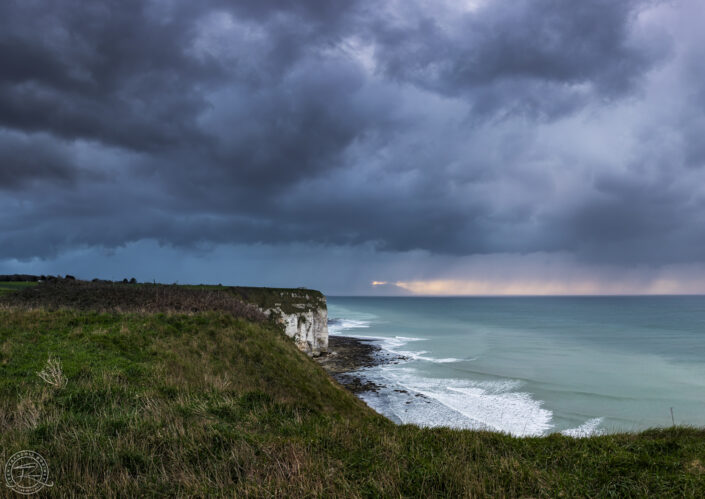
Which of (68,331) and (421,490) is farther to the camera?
(68,331)

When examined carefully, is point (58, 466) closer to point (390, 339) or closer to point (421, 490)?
point (421, 490)

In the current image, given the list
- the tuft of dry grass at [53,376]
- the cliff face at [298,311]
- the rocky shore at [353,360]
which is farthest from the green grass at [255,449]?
the cliff face at [298,311]

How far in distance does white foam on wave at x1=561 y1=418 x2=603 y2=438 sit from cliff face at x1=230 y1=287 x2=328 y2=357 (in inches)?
1137

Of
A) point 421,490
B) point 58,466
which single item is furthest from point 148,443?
point 421,490

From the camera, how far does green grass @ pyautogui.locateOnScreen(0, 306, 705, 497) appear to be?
513 centimetres

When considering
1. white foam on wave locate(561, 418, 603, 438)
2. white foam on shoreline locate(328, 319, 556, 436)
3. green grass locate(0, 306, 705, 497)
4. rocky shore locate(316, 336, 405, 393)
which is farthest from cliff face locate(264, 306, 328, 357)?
green grass locate(0, 306, 705, 497)

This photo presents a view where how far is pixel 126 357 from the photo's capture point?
44.9ft

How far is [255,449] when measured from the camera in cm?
608

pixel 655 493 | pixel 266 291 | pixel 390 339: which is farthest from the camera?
pixel 390 339

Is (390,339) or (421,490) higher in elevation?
(421,490)

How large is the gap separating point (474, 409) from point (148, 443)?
984 inches

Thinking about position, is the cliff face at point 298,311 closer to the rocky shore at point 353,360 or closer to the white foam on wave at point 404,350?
the rocky shore at point 353,360

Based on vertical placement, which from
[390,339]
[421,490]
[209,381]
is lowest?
[390,339]

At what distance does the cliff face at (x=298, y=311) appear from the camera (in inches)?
1730
